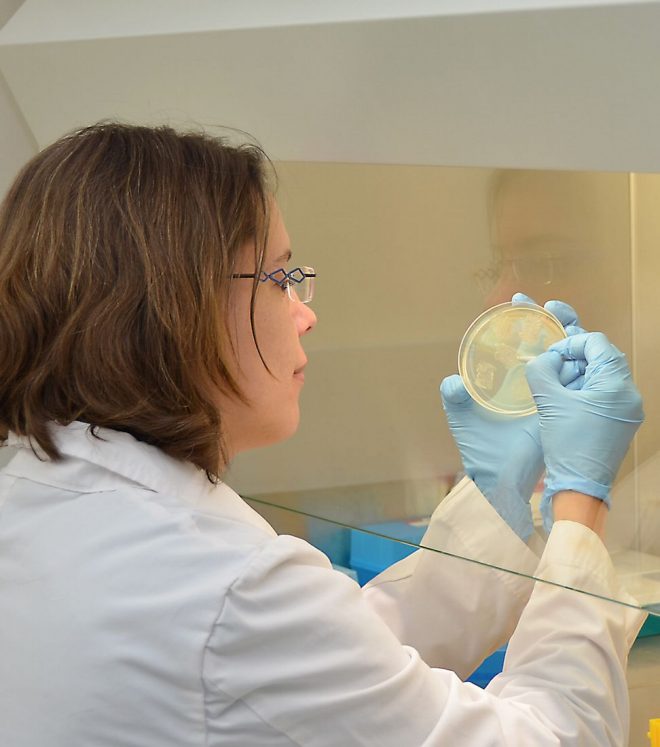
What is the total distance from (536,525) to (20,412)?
561 mm

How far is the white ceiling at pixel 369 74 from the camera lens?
3.39 feet

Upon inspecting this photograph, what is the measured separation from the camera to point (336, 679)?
0.90 meters

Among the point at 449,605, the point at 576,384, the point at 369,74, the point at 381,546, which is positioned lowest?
the point at 449,605

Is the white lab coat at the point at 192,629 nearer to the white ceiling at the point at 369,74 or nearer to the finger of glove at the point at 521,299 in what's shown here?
the finger of glove at the point at 521,299

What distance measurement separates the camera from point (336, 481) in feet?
4.23

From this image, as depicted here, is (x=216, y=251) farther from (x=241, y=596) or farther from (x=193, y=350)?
(x=241, y=596)

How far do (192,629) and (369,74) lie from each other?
2.35ft

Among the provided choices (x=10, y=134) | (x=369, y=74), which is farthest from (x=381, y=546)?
(x=10, y=134)

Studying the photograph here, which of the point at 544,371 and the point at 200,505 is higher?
the point at 544,371

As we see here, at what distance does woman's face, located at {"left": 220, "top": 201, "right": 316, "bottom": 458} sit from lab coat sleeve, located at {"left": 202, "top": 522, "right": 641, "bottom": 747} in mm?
200

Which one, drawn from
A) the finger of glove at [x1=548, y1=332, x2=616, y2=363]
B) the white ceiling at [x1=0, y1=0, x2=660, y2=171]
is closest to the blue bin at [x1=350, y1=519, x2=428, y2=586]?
the finger of glove at [x1=548, y1=332, x2=616, y2=363]

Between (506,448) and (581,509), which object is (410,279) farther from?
(581,509)

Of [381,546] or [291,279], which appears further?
[381,546]

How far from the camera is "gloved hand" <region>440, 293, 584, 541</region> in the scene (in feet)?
→ 3.59
